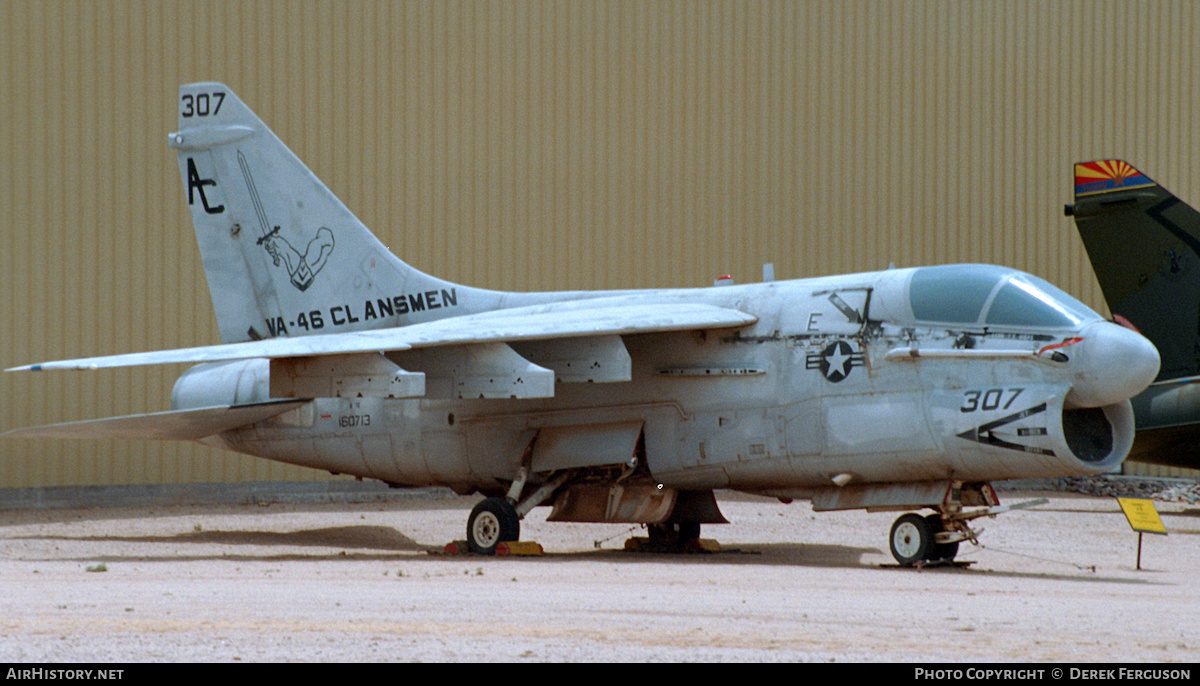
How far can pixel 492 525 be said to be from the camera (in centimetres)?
1316

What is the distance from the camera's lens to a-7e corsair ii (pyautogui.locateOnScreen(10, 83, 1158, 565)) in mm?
11203

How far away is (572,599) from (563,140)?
13.8 metres

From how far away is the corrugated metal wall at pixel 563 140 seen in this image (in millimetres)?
19219

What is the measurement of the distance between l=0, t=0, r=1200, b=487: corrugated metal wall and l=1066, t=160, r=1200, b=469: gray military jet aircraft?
4.37m

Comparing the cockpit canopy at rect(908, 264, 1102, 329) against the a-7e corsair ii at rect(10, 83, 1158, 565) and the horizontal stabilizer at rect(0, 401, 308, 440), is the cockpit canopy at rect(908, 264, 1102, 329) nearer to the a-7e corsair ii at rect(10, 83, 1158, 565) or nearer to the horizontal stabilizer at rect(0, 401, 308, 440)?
the a-7e corsair ii at rect(10, 83, 1158, 565)

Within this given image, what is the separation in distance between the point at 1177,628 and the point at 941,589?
2.32 m

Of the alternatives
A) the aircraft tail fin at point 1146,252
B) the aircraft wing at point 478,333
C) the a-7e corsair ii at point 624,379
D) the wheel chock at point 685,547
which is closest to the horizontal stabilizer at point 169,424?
the a-7e corsair ii at point 624,379

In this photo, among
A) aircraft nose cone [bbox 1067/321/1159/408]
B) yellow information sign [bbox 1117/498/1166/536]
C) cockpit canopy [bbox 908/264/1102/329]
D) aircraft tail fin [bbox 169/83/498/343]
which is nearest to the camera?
aircraft nose cone [bbox 1067/321/1159/408]

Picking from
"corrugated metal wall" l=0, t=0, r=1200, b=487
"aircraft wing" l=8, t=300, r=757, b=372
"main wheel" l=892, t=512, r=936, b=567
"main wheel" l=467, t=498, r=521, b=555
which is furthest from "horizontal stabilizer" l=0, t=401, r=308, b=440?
"main wheel" l=892, t=512, r=936, b=567

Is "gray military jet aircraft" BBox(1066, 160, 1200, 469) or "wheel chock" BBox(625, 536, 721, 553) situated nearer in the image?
"wheel chock" BBox(625, 536, 721, 553)

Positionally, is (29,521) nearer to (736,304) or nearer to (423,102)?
(423,102)

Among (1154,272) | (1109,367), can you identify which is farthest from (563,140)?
(1109,367)

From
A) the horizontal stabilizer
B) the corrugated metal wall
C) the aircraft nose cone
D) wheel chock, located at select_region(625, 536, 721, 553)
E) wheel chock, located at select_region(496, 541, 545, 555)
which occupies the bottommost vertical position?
wheel chock, located at select_region(625, 536, 721, 553)

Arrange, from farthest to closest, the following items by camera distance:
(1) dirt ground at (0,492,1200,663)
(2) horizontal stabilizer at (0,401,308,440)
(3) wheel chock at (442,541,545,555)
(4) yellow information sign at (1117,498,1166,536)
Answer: (2) horizontal stabilizer at (0,401,308,440) → (3) wheel chock at (442,541,545,555) → (4) yellow information sign at (1117,498,1166,536) → (1) dirt ground at (0,492,1200,663)
